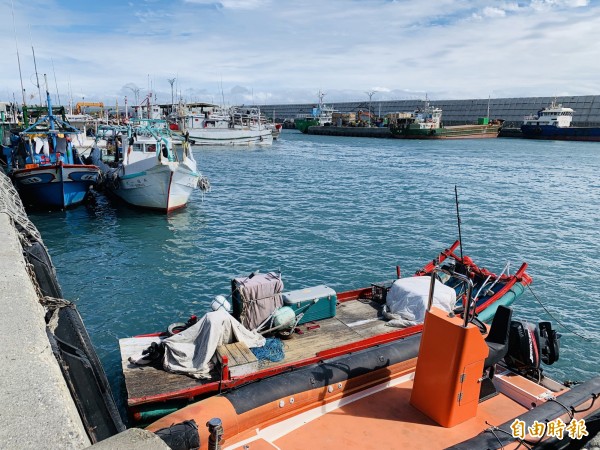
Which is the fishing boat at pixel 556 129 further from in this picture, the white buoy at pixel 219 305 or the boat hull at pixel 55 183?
the white buoy at pixel 219 305

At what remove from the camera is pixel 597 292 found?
16.0 m

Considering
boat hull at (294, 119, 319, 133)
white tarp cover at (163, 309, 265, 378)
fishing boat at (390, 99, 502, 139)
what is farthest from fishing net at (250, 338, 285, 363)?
boat hull at (294, 119, 319, 133)

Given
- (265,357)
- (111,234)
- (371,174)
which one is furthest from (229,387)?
(371,174)

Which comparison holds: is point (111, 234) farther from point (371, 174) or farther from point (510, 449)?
point (371, 174)

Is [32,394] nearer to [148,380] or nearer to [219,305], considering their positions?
[148,380]

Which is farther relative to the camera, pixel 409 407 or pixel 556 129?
pixel 556 129

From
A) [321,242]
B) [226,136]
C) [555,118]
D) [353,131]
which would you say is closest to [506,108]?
[555,118]

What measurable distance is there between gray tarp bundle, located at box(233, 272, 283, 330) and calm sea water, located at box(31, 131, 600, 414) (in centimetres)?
343

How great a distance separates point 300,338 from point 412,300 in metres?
2.77

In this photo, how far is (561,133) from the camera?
285 feet

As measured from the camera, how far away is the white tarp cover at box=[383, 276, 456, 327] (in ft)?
32.1

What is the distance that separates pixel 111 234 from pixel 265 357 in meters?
16.2

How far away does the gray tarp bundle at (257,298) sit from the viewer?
916cm

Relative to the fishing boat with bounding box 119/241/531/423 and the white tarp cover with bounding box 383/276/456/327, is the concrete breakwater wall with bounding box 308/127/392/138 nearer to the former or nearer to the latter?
the fishing boat with bounding box 119/241/531/423
